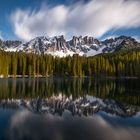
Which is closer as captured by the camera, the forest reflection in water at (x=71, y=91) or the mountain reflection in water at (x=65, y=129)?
the mountain reflection in water at (x=65, y=129)

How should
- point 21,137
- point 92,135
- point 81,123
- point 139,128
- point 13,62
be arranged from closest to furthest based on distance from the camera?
point 21,137
point 92,135
point 139,128
point 81,123
point 13,62

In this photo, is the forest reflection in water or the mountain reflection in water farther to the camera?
the forest reflection in water

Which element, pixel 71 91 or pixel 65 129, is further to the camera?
pixel 71 91

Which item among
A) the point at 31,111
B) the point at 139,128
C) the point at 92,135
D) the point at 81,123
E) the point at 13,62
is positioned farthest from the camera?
the point at 13,62

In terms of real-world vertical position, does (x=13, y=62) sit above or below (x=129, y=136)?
above

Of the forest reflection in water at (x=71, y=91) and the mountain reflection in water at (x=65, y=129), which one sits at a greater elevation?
the forest reflection in water at (x=71, y=91)

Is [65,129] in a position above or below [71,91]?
below

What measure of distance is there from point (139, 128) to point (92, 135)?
647cm

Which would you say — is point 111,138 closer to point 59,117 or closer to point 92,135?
point 92,135

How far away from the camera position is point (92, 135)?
25.9m

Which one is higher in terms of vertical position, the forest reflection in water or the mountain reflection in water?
the forest reflection in water

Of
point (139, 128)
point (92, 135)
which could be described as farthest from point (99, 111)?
point (92, 135)

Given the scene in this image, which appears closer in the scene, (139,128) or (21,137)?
(21,137)

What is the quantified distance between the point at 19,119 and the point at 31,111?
658cm
